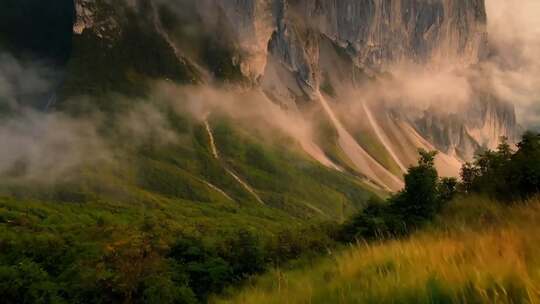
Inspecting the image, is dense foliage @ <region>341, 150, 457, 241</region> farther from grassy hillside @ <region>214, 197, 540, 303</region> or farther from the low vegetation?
grassy hillside @ <region>214, 197, 540, 303</region>

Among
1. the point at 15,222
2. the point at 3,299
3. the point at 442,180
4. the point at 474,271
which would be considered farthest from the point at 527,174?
the point at 15,222

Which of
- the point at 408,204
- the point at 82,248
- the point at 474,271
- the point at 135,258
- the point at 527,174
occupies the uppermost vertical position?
the point at 82,248

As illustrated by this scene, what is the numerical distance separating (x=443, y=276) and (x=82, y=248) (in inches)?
2851

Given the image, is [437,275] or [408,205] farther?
[408,205]

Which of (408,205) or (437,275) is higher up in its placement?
(408,205)

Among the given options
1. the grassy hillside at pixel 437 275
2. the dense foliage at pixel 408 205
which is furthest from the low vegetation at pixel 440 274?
the dense foliage at pixel 408 205

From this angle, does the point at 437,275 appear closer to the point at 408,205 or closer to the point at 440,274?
the point at 440,274

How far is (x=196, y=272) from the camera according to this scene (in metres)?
39.9

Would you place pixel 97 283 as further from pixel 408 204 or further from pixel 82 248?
pixel 82 248

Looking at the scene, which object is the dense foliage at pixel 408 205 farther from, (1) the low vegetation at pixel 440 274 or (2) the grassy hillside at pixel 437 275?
(2) the grassy hillside at pixel 437 275

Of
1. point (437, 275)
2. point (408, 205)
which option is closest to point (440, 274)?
point (437, 275)

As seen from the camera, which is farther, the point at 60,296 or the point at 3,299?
the point at 3,299

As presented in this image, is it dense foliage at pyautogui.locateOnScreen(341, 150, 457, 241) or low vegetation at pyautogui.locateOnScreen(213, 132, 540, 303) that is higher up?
dense foliage at pyautogui.locateOnScreen(341, 150, 457, 241)

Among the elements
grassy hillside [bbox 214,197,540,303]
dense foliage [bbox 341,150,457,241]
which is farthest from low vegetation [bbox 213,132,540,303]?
dense foliage [bbox 341,150,457,241]
